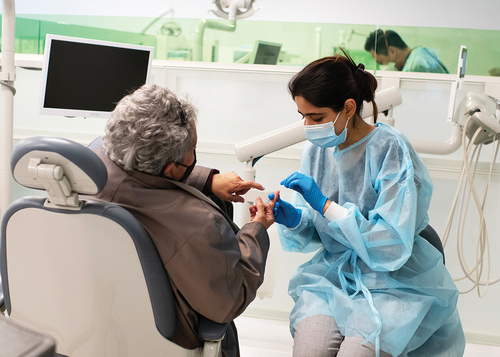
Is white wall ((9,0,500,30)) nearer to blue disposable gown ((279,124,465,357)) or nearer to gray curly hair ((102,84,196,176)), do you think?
blue disposable gown ((279,124,465,357))

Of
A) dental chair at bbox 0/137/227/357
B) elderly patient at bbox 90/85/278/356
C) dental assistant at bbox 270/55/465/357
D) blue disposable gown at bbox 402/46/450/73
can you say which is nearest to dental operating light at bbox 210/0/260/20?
blue disposable gown at bbox 402/46/450/73

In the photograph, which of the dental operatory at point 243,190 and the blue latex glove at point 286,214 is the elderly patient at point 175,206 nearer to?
the dental operatory at point 243,190

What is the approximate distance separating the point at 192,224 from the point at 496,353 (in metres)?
1.81

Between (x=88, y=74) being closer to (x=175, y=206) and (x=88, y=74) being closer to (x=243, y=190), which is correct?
(x=243, y=190)

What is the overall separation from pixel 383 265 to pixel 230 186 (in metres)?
0.49

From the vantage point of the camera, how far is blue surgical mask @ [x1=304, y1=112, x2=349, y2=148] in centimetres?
132

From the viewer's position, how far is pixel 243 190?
4.53 feet

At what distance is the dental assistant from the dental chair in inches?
16.3

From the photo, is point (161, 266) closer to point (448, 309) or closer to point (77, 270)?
point (77, 270)

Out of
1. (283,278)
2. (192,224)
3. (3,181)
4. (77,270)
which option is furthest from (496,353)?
(3,181)

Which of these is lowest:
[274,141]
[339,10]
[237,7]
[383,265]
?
[383,265]

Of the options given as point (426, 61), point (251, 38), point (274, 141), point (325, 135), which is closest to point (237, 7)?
point (251, 38)

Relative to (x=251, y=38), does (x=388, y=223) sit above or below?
below

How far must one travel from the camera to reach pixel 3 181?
5.68ft
